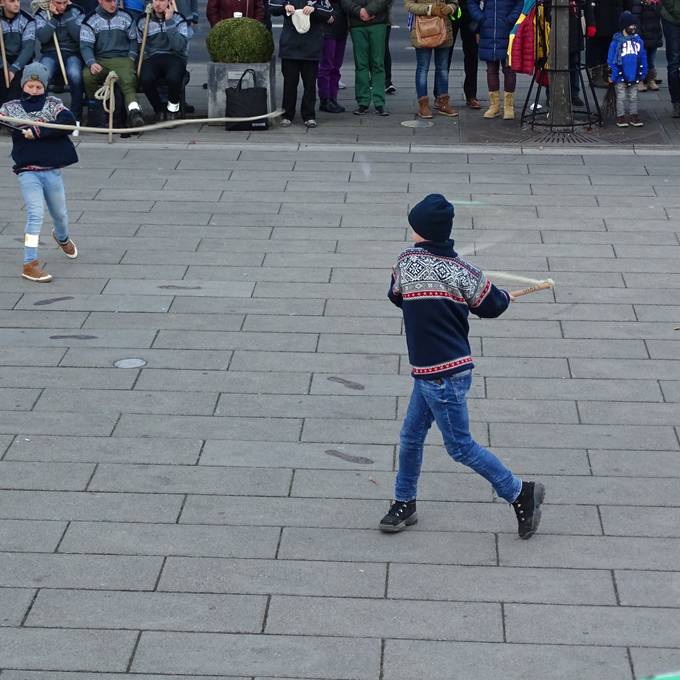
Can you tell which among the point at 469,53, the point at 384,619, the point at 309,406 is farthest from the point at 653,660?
the point at 469,53

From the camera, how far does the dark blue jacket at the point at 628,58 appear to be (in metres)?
15.1

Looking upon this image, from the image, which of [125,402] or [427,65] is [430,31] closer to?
[427,65]

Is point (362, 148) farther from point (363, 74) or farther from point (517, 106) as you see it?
point (517, 106)

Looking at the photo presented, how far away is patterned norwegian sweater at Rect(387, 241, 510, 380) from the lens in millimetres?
6395

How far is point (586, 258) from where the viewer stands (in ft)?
36.6

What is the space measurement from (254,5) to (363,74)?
5.42 feet

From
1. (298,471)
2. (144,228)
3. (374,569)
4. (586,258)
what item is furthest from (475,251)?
(374,569)

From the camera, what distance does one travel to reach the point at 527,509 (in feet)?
21.8

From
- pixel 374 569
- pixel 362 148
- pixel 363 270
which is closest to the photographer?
pixel 374 569

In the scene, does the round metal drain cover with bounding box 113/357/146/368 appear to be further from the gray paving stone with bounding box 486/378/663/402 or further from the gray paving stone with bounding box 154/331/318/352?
the gray paving stone with bounding box 486/378/663/402

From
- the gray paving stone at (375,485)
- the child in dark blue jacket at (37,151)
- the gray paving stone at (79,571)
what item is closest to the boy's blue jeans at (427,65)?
the child in dark blue jacket at (37,151)

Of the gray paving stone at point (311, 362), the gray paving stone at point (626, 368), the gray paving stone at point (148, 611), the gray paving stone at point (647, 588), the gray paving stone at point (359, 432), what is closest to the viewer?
the gray paving stone at point (148, 611)

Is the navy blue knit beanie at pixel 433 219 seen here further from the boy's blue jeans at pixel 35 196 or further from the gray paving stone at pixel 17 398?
the boy's blue jeans at pixel 35 196

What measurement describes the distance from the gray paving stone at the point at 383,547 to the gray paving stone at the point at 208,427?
1209 millimetres
